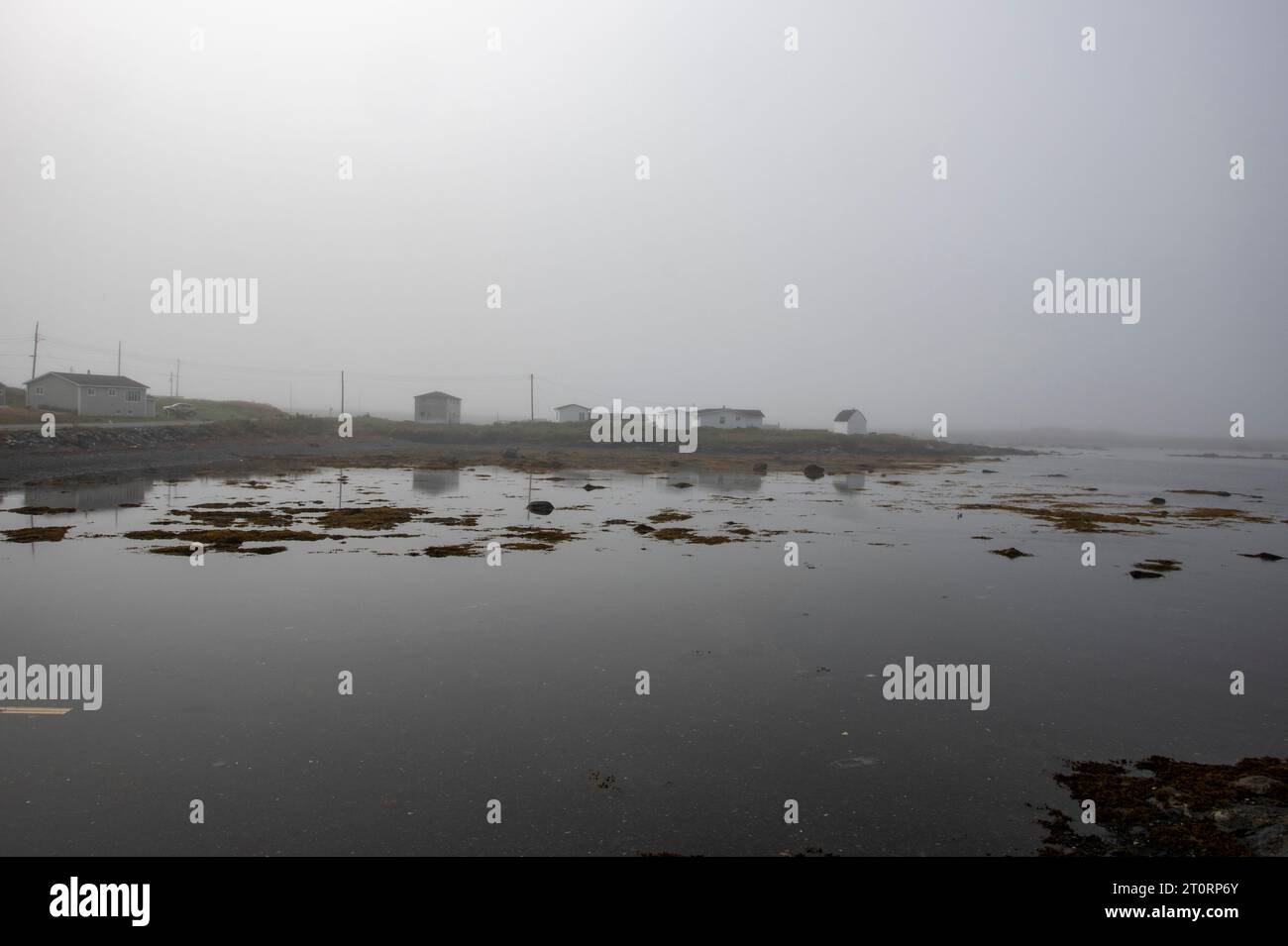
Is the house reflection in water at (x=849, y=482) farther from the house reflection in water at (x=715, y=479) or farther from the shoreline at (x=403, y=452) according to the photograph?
the shoreline at (x=403, y=452)

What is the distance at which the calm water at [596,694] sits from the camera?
778cm

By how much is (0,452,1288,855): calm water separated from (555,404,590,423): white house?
107m

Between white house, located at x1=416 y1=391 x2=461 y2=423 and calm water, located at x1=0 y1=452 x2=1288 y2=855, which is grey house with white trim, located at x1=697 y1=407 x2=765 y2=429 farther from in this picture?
calm water, located at x1=0 y1=452 x2=1288 y2=855

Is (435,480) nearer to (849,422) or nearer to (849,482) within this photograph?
(849,482)

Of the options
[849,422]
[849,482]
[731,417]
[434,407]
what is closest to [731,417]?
[731,417]

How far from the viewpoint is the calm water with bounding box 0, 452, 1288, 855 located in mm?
7781

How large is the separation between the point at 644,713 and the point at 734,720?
4.70ft

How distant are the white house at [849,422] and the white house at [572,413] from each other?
164ft

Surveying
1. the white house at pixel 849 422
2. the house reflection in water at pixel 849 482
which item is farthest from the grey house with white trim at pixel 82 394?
the white house at pixel 849 422

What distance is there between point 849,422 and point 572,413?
55.6m

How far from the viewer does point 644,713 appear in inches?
437

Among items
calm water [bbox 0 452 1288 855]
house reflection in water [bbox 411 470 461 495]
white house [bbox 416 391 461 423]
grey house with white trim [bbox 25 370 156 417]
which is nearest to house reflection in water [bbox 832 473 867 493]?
house reflection in water [bbox 411 470 461 495]
